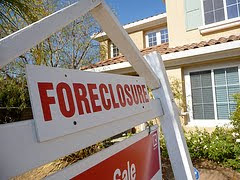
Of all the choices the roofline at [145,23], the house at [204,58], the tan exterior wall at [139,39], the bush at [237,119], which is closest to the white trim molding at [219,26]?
the house at [204,58]

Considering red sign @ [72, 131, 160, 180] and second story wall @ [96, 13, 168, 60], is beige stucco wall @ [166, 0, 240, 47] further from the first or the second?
red sign @ [72, 131, 160, 180]

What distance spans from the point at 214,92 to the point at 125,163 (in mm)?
5774

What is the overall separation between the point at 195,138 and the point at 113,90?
17.1 feet

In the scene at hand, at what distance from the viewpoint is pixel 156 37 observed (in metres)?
11.2

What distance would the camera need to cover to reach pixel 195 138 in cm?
552

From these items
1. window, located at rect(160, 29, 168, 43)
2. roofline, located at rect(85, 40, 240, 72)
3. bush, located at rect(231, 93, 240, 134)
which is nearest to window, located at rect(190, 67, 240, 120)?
roofline, located at rect(85, 40, 240, 72)

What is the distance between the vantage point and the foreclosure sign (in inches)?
22.3

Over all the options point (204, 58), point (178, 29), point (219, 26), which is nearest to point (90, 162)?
point (204, 58)

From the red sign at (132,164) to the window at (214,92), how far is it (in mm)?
5310

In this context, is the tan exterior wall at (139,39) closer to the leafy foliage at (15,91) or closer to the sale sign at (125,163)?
the leafy foliage at (15,91)

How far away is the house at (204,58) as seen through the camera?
566 cm

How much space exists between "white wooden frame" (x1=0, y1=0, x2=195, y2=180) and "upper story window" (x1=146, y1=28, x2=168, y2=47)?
32.7ft

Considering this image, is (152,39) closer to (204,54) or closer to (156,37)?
(156,37)

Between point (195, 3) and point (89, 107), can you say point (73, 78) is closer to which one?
point (89, 107)
